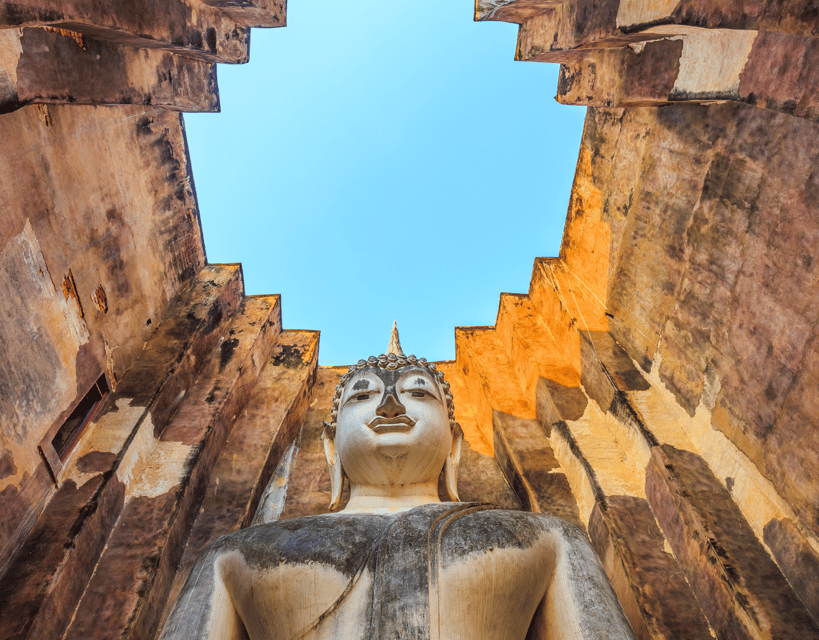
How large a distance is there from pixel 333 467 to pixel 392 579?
1.71 meters

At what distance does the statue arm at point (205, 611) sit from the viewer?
2402 millimetres

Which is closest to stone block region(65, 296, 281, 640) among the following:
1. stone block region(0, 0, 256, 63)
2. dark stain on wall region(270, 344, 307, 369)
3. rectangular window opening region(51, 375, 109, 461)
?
dark stain on wall region(270, 344, 307, 369)

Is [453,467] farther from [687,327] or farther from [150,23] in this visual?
[150,23]

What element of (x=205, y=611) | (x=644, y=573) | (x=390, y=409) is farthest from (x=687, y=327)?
(x=205, y=611)

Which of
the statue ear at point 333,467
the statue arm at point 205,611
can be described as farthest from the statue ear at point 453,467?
the statue arm at point 205,611

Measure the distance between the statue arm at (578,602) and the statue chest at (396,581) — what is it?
67mm

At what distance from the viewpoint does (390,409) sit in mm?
3600

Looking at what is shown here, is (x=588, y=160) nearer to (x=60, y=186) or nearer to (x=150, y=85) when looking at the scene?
(x=150, y=85)

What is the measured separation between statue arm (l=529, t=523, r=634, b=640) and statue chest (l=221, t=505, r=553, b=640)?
0.22 ft

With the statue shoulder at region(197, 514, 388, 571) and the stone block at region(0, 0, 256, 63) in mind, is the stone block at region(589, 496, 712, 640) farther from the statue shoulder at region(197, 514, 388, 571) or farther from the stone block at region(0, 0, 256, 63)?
the stone block at region(0, 0, 256, 63)

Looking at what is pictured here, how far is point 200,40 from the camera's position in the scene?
4.65m

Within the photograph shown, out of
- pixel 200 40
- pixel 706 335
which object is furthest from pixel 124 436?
pixel 706 335

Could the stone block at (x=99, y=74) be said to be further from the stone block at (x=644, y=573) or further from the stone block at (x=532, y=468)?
the stone block at (x=644, y=573)

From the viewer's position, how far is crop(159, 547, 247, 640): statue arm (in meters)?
2.40
